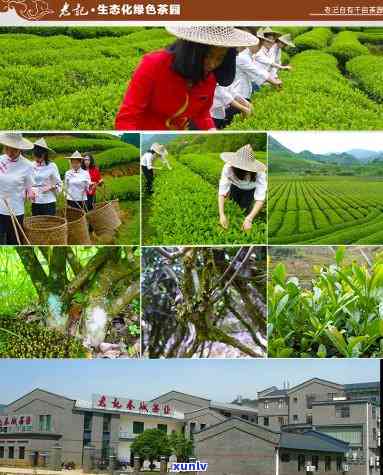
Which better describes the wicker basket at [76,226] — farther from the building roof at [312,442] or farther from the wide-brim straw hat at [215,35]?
the building roof at [312,442]

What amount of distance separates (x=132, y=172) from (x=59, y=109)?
0.55 m

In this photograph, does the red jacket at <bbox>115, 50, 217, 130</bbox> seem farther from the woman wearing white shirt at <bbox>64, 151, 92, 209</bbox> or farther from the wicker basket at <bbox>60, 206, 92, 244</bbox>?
the wicker basket at <bbox>60, 206, 92, 244</bbox>

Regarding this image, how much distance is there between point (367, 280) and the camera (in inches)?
212

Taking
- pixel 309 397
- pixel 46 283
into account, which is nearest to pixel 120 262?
pixel 46 283

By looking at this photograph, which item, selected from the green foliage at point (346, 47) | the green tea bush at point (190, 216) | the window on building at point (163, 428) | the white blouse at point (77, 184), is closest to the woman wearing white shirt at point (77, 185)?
the white blouse at point (77, 184)

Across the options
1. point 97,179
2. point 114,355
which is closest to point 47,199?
point 97,179

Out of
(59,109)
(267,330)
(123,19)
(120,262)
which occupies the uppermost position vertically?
(123,19)

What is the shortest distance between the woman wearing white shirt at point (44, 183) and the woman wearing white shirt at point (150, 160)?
19.7 inches

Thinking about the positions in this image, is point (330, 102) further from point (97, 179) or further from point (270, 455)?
point (270, 455)

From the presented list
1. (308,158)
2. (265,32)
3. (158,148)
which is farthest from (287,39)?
(158,148)

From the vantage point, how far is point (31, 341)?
550 cm

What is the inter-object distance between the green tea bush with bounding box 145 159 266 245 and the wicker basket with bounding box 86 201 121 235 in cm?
21

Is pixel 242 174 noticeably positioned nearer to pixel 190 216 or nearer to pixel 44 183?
pixel 190 216

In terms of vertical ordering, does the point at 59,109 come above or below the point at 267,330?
above
